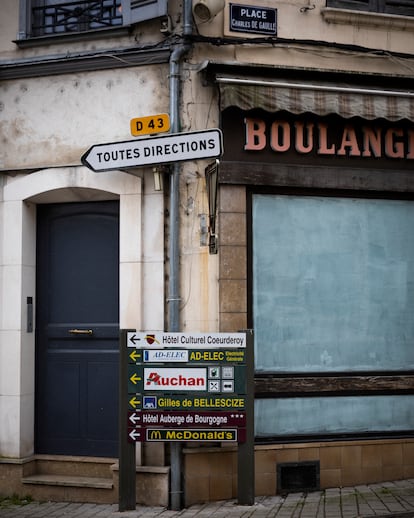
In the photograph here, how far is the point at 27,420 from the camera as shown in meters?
8.08

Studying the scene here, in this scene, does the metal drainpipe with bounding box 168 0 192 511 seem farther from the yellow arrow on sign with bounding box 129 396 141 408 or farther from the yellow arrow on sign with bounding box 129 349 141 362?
the yellow arrow on sign with bounding box 129 396 141 408

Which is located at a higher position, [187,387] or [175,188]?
[175,188]

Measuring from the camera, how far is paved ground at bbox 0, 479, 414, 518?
6832 mm

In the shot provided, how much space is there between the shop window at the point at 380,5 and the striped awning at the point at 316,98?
952 millimetres

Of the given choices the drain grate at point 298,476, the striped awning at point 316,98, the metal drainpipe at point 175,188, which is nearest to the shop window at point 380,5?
the striped awning at point 316,98

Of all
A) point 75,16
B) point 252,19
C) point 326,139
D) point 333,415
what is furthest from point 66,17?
point 333,415

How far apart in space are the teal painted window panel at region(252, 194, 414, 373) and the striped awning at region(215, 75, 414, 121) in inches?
35.9

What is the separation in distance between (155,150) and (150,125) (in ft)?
1.52

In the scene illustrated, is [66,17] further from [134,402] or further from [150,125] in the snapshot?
[134,402]

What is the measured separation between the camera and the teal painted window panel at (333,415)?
772cm

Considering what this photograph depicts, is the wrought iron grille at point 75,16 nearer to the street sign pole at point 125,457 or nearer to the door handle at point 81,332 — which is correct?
the door handle at point 81,332

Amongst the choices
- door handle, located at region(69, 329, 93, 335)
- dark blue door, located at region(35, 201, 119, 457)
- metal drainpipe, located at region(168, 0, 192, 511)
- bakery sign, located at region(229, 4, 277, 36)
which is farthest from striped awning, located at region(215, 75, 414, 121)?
door handle, located at region(69, 329, 93, 335)

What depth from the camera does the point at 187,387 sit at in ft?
23.2

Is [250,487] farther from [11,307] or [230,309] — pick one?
[11,307]
